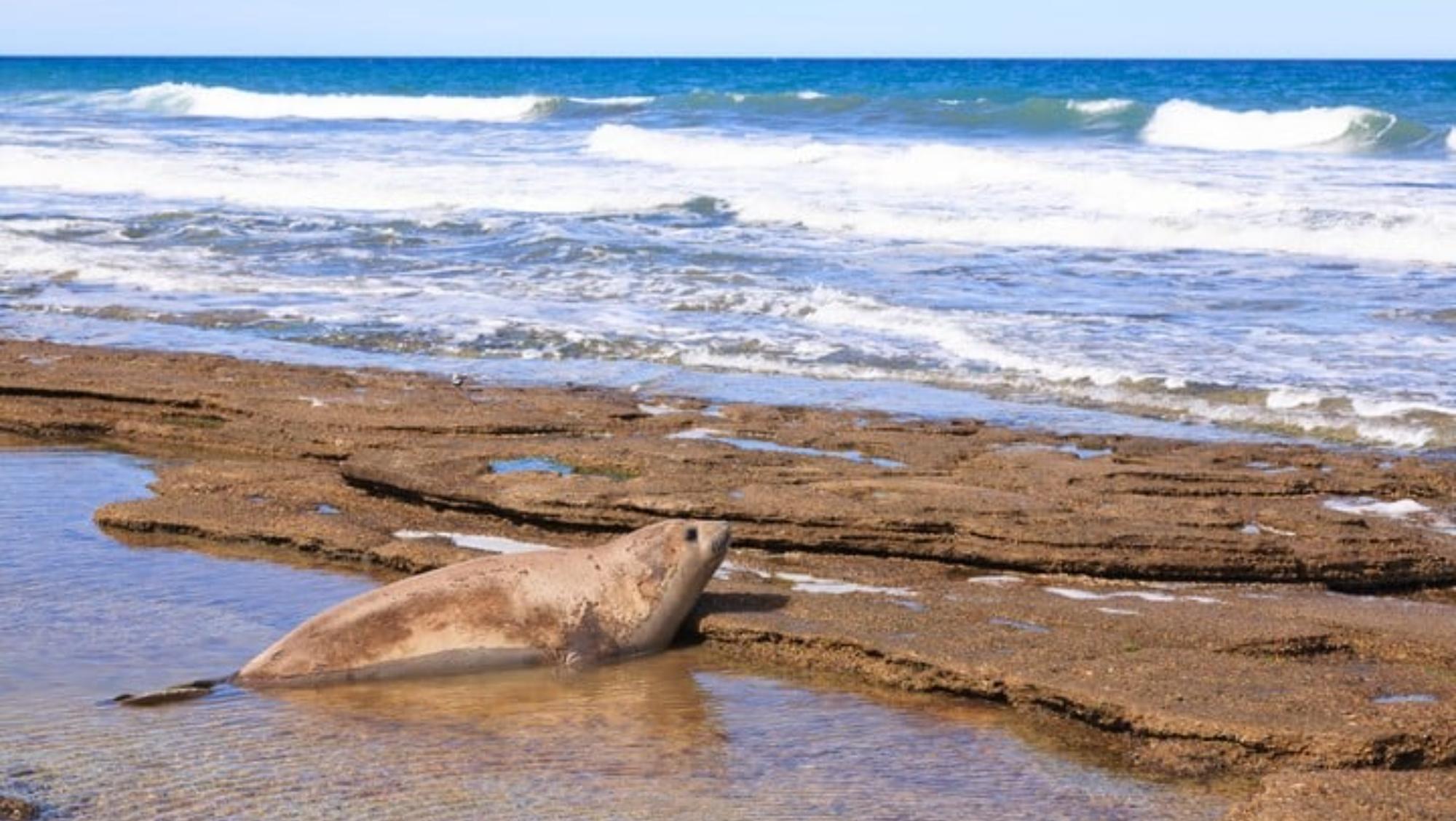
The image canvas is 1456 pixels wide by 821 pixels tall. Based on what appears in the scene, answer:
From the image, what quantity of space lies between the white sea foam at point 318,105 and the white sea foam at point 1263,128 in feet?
64.0

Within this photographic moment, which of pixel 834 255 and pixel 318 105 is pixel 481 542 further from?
pixel 318 105

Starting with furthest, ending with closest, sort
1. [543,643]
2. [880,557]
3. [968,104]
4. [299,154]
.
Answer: [968,104]
[299,154]
[880,557]
[543,643]

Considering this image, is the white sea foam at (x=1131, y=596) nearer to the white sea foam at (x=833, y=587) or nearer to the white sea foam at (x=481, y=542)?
the white sea foam at (x=833, y=587)

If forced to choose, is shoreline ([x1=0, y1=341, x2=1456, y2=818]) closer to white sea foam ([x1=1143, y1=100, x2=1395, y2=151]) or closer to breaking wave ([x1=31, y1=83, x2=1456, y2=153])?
white sea foam ([x1=1143, y1=100, x2=1395, y2=151])

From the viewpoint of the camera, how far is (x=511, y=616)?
638 centimetres

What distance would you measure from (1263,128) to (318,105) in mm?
31953

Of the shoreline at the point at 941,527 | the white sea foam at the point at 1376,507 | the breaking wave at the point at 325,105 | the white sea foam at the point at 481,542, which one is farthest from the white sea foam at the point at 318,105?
the white sea foam at the point at 481,542

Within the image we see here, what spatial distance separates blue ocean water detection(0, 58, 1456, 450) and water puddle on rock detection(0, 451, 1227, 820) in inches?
210

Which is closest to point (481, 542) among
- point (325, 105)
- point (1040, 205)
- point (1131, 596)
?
point (1131, 596)

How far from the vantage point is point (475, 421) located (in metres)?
9.87

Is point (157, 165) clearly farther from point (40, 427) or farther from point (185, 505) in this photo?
point (185, 505)

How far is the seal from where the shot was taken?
6.15 m

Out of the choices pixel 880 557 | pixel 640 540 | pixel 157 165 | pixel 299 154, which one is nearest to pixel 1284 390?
pixel 880 557

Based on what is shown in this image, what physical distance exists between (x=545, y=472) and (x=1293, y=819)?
14.4 feet
